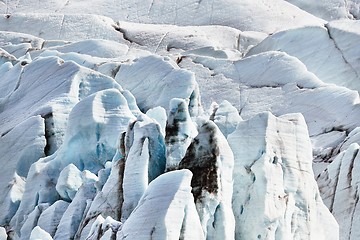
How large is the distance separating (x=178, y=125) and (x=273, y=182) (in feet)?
7.32

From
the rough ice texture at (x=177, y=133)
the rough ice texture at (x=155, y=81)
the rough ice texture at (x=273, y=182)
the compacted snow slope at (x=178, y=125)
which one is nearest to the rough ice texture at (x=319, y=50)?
the compacted snow slope at (x=178, y=125)

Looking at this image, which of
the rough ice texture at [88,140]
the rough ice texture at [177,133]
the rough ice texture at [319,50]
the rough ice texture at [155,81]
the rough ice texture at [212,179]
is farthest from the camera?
the rough ice texture at [319,50]

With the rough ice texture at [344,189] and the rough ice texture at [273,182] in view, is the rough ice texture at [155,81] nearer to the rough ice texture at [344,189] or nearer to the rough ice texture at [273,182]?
the rough ice texture at [344,189]

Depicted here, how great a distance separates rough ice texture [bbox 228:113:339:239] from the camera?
18344mm

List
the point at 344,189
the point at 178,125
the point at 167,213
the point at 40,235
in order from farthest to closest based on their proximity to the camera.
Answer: the point at 344,189, the point at 178,125, the point at 40,235, the point at 167,213

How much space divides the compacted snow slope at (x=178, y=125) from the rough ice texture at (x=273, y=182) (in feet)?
0.08

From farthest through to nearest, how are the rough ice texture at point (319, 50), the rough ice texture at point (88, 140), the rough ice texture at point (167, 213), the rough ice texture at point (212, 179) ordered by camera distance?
1. the rough ice texture at point (319, 50)
2. the rough ice texture at point (88, 140)
3. the rough ice texture at point (212, 179)
4. the rough ice texture at point (167, 213)

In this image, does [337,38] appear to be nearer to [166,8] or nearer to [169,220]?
[166,8]

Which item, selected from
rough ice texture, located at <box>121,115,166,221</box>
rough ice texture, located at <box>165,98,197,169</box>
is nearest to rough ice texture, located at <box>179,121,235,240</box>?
rough ice texture, located at <box>165,98,197,169</box>

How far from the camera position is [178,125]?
19.8m

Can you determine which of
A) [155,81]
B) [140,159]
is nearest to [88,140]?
[140,159]

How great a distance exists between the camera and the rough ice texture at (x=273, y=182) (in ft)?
60.2

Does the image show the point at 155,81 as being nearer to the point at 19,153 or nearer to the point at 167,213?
the point at 19,153

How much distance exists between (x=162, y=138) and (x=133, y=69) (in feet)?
32.3
